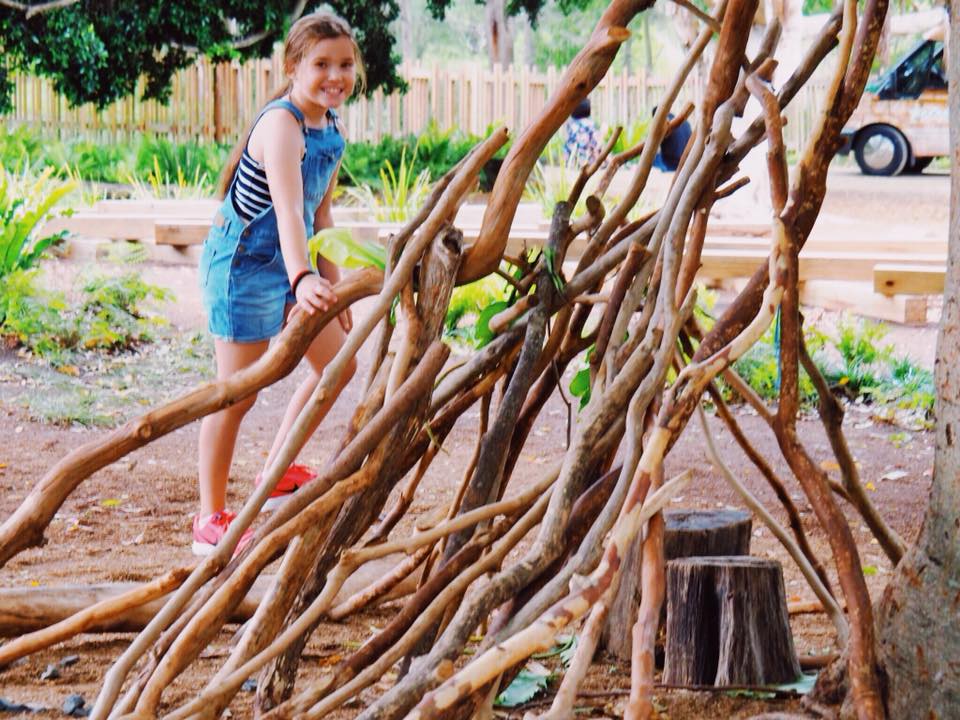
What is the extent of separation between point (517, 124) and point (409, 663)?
1813 centimetres

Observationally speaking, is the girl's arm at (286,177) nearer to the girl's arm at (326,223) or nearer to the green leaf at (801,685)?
the girl's arm at (326,223)

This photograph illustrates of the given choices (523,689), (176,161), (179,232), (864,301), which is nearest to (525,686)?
(523,689)

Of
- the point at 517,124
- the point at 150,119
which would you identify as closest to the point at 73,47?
the point at 150,119

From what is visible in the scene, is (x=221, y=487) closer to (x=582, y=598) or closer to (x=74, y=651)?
(x=74, y=651)

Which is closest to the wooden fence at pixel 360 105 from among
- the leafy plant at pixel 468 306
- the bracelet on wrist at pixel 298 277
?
the leafy plant at pixel 468 306

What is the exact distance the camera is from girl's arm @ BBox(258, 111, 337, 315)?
287 cm

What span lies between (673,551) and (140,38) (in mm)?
12606

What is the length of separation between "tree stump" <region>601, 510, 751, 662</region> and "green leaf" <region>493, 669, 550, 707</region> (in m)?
0.25

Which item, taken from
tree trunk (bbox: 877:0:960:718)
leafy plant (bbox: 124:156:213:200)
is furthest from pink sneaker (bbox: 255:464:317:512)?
leafy plant (bbox: 124:156:213:200)

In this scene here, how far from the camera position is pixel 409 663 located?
1824 millimetres

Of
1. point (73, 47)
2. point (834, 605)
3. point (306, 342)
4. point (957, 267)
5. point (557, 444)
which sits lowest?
point (557, 444)

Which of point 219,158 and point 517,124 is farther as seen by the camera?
point 517,124

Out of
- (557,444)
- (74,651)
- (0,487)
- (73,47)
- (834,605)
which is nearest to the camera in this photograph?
(834,605)

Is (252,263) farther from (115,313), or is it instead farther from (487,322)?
(115,313)
